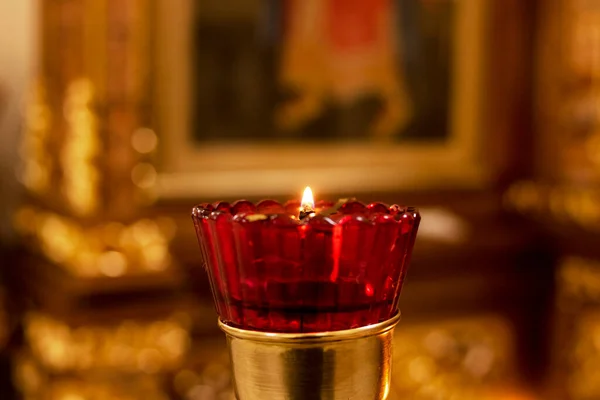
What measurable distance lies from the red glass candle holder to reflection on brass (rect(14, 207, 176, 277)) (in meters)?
1.34

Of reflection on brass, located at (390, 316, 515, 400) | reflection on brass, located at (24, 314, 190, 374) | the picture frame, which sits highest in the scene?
the picture frame

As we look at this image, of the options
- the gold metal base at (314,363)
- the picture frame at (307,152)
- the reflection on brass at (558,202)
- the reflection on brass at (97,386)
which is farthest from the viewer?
the reflection on brass at (558,202)

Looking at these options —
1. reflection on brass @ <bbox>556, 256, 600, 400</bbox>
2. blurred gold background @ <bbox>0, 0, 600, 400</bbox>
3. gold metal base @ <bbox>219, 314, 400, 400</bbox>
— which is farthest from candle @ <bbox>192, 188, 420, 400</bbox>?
reflection on brass @ <bbox>556, 256, 600, 400</bbox>

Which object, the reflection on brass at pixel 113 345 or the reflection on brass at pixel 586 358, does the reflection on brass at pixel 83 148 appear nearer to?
the reflection on brass at pixel 113 345

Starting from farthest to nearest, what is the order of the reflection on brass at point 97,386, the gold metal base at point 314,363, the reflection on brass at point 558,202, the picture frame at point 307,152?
1. the reflection on brass at point 558,202
2. the picture frame at point 307,152
3. the reflection on brass at point 97,386
4. the gold metal base at point 314,363

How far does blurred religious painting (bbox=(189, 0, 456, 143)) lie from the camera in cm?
180

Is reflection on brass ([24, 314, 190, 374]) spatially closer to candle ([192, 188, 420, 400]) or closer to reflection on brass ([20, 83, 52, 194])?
reflection on brass ([20, 83, 52, 194])

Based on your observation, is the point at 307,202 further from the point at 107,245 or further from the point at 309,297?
the point at 107,245

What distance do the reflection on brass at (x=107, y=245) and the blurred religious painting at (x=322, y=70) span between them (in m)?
0.25

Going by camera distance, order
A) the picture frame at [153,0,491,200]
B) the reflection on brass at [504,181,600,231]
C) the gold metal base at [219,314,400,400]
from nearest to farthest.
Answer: the gold metal base at [219,314,400,400]
the picture frame at [153,0,491,200]
the reflection on brass at [504,181,600,231]

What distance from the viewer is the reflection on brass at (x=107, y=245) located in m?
1.62

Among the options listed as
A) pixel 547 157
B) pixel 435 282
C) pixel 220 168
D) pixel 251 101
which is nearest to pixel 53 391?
pixel 220 168

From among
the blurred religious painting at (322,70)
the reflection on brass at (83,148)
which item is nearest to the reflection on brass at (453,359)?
the blurred religious painting at (322,70)

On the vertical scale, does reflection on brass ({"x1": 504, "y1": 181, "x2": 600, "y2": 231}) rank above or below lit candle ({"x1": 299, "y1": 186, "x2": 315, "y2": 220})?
below
